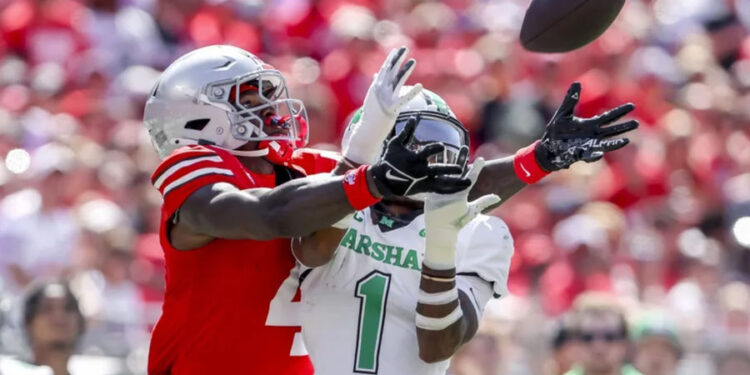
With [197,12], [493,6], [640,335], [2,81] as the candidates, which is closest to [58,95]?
[2,81]

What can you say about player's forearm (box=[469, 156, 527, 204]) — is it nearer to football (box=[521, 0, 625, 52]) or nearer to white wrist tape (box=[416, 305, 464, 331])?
football (box=[521, 0, 625, 52])

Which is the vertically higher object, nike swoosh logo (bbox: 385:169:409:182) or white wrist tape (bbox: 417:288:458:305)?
nike swoosh logo (bbox: 385:169:409:182)

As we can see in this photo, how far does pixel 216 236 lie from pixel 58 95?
516 centimetres

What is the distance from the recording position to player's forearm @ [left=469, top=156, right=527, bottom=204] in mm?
4199

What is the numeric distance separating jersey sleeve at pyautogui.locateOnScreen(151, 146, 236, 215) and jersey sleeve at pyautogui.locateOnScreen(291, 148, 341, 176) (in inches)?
15.6

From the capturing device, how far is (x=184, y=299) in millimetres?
3590

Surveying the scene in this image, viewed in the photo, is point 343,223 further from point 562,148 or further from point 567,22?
point 567,22

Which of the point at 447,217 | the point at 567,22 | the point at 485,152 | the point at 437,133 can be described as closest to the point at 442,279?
the point at 447,217

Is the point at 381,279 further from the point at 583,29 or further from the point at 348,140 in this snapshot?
the point at 583,29

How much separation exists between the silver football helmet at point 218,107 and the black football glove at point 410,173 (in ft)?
2.05

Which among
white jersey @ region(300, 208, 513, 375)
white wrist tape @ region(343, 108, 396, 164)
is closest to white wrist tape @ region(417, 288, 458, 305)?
white jersey @ region(300, 208, 513, 375)

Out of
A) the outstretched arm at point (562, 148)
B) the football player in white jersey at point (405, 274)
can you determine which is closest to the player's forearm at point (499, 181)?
the outstretched arm at point (562, 148)

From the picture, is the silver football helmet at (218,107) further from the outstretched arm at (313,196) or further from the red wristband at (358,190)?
the red wristband at (358,190)

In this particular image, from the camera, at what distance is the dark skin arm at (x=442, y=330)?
11.3ft
